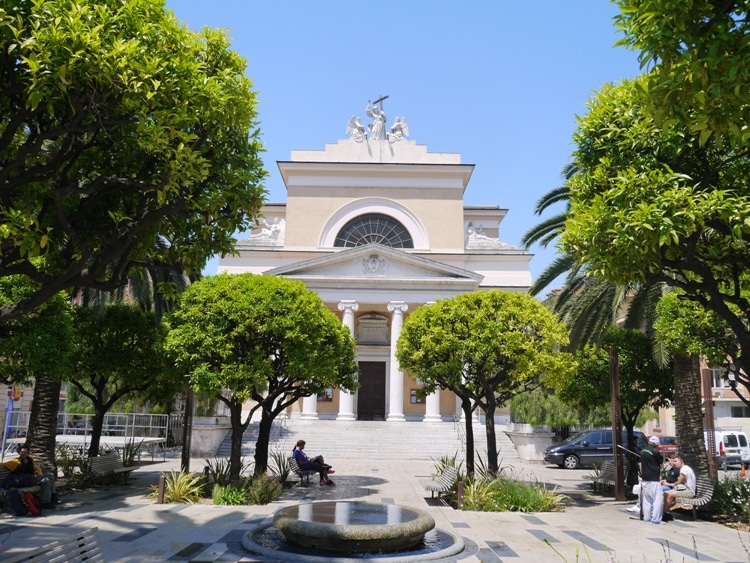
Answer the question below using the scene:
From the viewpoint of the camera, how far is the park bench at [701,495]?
1156 centimetres

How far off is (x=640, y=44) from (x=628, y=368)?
12.6 m

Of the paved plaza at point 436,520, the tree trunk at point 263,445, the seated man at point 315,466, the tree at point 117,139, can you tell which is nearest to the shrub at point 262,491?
the paved plaza at point 436,520

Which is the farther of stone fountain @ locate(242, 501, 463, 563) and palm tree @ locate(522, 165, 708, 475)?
palm tree @ locate(522, 165, 708, 475)

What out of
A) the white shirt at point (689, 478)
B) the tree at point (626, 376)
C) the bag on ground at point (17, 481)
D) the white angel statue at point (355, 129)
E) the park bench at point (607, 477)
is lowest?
the park bench at point (607, 477)

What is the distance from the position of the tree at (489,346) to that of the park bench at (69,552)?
1069cm

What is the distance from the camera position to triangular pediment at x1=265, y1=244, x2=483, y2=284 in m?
32.8

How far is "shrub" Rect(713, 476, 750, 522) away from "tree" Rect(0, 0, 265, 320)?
407 inches

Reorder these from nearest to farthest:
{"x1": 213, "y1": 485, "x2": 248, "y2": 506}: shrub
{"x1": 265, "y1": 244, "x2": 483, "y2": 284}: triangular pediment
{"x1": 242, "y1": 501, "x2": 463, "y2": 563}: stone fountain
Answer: {"x1": 242, "y1": 501, "x2": 463, "y2": 563}: stone fountain, {"x1": 213, "y1": 485, "x2": 248, "y2": 506}: shrub, {"x1": 265, "y1": 244, "x2": 483, "y2": 284}: triangular pediment

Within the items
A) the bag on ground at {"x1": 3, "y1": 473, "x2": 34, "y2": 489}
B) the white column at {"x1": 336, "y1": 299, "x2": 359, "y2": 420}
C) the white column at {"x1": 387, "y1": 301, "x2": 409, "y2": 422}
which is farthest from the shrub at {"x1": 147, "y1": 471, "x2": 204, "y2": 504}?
the white column at {"x1": 387, "y1": 301, "x2": 409, "y2": 422}

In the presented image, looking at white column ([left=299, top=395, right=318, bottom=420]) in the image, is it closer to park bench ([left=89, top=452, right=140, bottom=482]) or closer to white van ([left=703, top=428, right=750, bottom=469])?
park bench ([left=89, top=452, right=140, bottom=482])

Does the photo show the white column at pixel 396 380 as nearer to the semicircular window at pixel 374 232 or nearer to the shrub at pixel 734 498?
the semicircular window at pixel 374 232

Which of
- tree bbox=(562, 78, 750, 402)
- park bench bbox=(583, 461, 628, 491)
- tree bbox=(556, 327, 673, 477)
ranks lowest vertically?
Answer: park bench bbox=(583, 461, 628, 491)

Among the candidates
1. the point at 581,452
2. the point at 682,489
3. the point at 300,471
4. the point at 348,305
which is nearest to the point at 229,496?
the point at 300,471

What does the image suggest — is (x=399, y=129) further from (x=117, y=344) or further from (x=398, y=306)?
(x=117, y=344)
